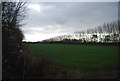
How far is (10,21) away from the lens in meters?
7.72

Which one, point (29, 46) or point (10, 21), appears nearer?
point (10, 21)

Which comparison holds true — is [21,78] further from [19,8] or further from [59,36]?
[59,36]

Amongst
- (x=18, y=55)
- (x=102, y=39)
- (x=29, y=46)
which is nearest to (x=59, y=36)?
(x=29, y=46)

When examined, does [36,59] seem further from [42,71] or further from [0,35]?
[0,35]

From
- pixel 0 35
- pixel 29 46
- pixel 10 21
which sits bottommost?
pixel 29 46

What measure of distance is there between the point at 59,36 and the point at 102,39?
7.77 m

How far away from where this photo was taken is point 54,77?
754cm

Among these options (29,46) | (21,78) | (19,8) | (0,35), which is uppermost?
(19,8)

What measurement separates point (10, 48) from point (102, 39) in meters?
13.0

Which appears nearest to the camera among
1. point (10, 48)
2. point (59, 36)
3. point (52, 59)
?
point (10, 48)

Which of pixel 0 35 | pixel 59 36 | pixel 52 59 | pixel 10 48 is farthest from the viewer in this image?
pixel 59 36

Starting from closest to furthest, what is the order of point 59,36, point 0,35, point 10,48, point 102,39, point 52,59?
point 0,35
point 10,48
point 52,59
point 59,36
point 102,39

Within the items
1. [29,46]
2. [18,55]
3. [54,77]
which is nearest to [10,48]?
[18,55]

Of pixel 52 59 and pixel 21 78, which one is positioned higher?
pixel 52 59
